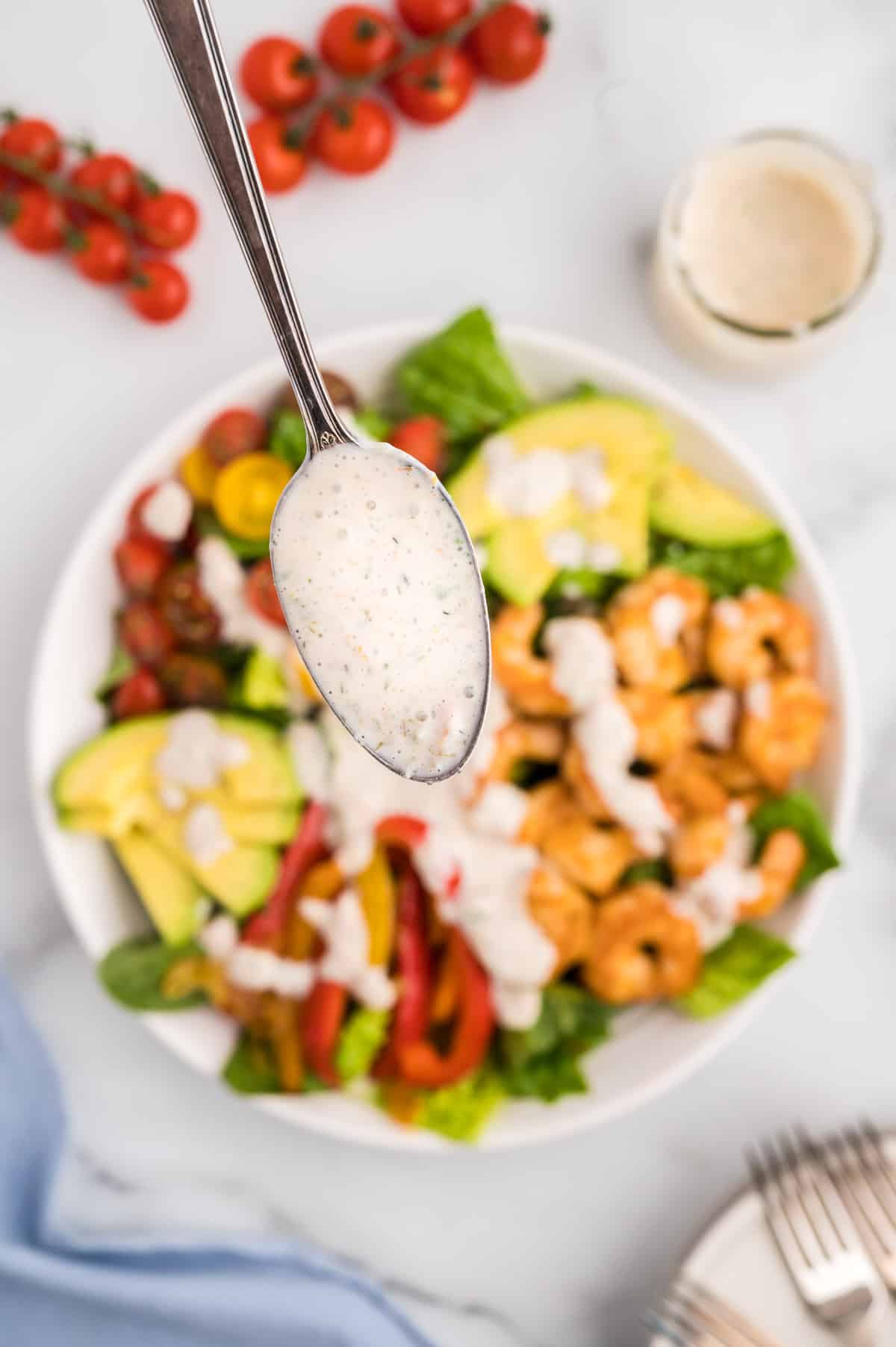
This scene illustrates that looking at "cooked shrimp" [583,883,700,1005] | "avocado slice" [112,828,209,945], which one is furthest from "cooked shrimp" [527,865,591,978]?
"avocado slice" [112,828,209,945]

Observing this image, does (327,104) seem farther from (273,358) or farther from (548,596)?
(548,596)

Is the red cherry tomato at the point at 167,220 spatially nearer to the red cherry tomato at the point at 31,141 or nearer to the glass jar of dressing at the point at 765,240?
the red cherry tomato at the point at 31,141

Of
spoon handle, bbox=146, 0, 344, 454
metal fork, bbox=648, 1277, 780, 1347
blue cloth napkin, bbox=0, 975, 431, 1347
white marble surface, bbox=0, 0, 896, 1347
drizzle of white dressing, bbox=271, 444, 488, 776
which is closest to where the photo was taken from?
spoon handle, bbox=146, 0, 344, 454

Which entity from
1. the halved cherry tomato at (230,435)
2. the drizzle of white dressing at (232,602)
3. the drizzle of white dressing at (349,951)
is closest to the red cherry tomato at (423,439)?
the halved cherry tomato at (230,435)

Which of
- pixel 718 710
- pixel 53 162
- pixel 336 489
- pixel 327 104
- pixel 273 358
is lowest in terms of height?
pixel 718 710

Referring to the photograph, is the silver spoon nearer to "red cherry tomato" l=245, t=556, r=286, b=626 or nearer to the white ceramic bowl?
"red cherry tomato" l=245, t=556, r=286, b=626

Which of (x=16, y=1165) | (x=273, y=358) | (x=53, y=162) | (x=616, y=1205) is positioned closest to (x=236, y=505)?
(x=273, y=358)

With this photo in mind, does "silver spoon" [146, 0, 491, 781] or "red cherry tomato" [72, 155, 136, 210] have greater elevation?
"red cherry tomato" [72, 155, 136, 210]

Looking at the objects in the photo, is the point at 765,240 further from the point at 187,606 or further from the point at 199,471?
the point at 187,606
